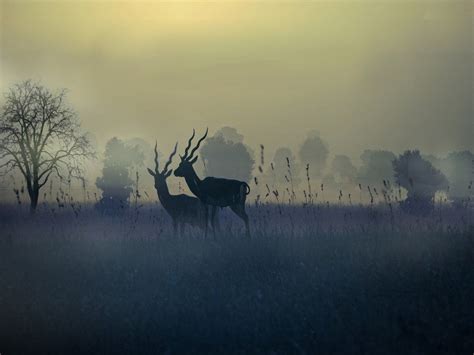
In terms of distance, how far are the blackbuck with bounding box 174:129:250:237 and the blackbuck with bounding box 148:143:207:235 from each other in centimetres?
43

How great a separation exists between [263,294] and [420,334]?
2752mm

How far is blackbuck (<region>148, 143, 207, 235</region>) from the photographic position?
1591 centimetres

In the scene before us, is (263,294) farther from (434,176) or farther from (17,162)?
(434,176)

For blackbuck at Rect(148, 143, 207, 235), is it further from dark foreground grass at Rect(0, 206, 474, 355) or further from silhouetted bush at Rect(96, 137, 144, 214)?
silhouetted bush at Rect(96, 137, 144, 214)

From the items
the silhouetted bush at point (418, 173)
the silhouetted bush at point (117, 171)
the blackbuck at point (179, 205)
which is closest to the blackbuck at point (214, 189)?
the blackbuck at point (179, 205)

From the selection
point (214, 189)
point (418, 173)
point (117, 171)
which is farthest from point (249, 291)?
point (418, 173)

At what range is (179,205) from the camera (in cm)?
1647

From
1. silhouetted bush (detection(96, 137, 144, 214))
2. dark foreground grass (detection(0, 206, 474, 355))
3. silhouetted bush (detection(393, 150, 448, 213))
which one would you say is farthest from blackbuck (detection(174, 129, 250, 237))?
silhouetted bush (detection(393, 150, 448, 213))

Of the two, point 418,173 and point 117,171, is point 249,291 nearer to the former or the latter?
point 117,171

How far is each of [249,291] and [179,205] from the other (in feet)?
23.1

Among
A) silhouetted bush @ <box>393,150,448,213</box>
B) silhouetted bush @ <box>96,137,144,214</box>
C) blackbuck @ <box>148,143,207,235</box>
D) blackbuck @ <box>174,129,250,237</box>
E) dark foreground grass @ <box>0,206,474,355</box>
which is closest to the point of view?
dark foreground grass @ <box>0,206,474,355</box>

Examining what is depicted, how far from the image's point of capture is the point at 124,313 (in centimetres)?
922

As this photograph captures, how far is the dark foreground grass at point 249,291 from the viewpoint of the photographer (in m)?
8.27

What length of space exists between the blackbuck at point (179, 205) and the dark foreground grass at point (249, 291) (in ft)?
6.31
